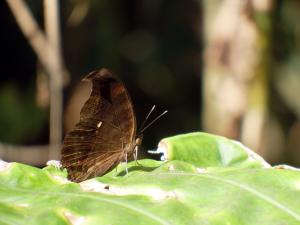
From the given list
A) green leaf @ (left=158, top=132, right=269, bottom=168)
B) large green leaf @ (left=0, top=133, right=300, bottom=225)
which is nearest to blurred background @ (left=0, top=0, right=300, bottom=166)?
green leaf @ (left=158, top=132, right=269, bottom=168)

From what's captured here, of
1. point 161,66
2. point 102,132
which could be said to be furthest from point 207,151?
point 161,66

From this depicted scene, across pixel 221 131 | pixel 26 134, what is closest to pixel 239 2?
pixel 221 131

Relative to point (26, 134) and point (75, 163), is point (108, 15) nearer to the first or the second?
point (26, 134)

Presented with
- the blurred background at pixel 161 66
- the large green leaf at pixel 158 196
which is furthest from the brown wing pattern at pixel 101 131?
the blurred background at pixel 161 66

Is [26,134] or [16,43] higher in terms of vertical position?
[16,43]

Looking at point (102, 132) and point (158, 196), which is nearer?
point (158, 196)

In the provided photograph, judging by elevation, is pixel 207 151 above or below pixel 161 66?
above

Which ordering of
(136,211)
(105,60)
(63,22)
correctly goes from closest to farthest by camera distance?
(136,211)
(63,22)
(105,60)

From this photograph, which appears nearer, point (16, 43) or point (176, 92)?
point (16, 43)

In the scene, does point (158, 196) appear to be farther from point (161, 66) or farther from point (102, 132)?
point (161, 66)

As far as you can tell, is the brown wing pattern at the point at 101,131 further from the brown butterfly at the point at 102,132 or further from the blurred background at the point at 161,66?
the blurred background at the point at 161,66
